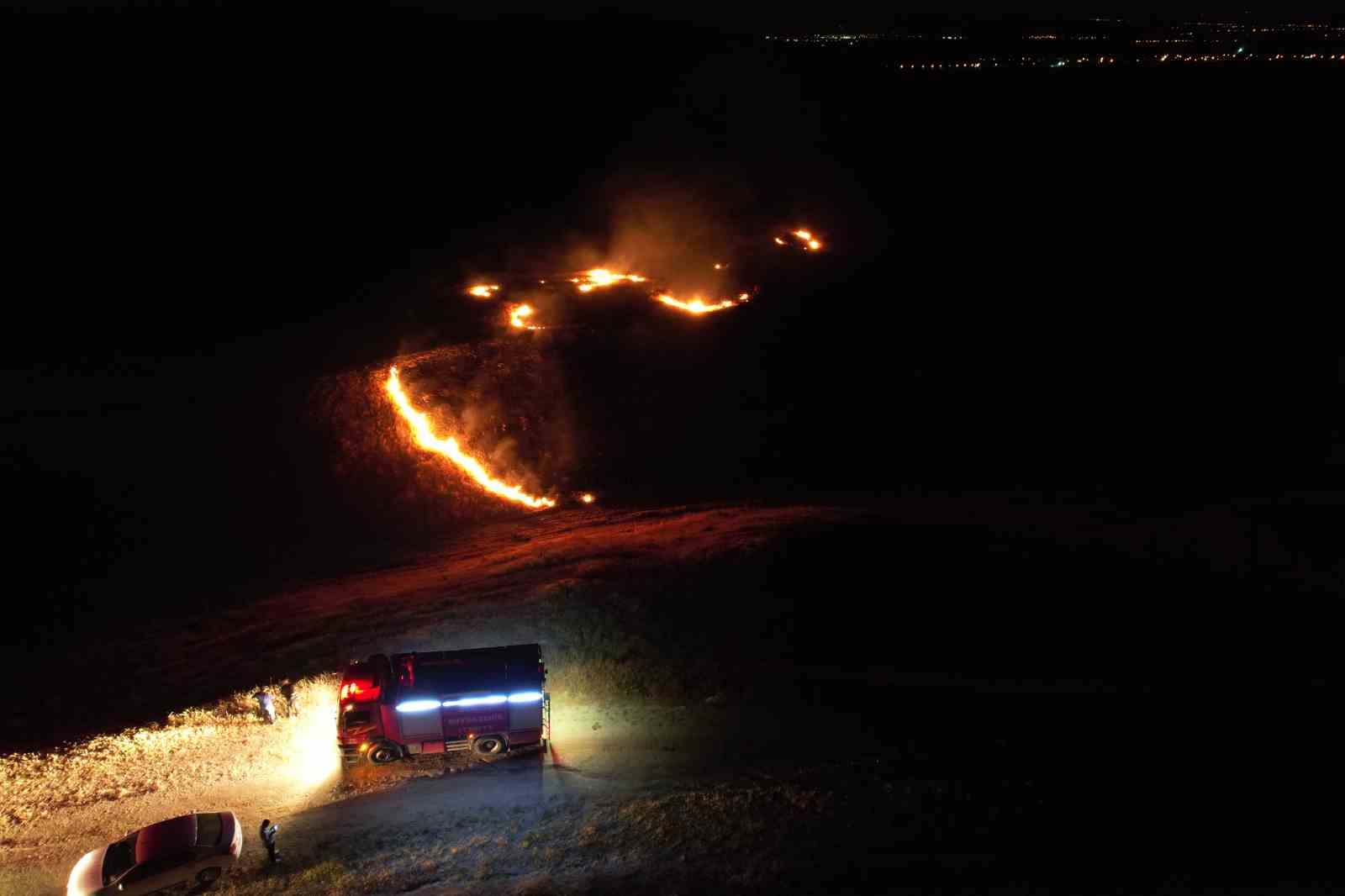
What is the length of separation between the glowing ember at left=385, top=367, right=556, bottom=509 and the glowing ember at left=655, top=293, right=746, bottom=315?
1061 centimetres

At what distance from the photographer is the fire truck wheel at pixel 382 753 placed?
13773mm

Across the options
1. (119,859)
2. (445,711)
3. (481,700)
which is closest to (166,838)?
(119,859)

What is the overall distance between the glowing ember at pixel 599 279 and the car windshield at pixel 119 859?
24.4m

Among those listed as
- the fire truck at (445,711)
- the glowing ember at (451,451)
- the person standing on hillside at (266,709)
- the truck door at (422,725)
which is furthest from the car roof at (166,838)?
the glowing ember at (451,451)

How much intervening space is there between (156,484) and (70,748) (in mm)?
9772

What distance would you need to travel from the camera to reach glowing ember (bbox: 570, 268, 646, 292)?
33688 millimetres

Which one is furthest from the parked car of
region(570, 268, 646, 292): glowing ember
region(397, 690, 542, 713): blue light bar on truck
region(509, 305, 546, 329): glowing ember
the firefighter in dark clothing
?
region(570, 268, 646, 292): glowing ember

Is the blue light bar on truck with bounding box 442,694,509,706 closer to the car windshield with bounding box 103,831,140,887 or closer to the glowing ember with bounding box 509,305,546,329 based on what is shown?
the car windshield with bounding box 103,831,140,887

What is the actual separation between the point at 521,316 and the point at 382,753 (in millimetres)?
19092

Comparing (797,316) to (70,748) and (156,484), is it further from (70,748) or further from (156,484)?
(70,748)

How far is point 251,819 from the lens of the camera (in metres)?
12.9

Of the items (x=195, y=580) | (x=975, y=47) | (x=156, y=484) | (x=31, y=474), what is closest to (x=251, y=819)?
(x=195, y=580)

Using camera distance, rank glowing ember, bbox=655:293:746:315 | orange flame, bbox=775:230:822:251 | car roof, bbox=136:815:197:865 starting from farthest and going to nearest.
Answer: orange flame, bbox=775:230:822:251 → glowing ember, bbox=655:293:746:315 → car roof, bbox=136:815:197:865

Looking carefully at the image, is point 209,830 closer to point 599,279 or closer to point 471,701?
point 471,701
